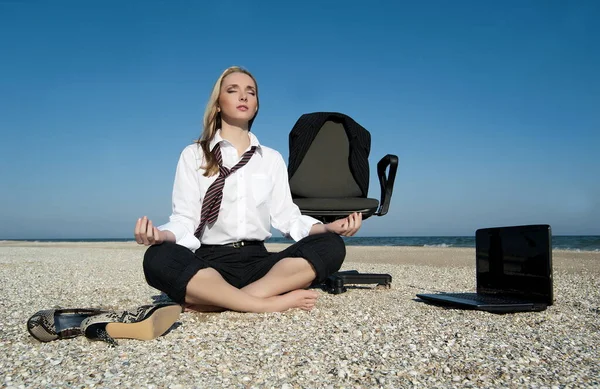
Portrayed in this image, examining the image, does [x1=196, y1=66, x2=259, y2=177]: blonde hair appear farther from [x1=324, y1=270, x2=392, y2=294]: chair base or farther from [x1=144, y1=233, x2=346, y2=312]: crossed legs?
[x1=324, y1=270, x2=392, y2=294]: chair base

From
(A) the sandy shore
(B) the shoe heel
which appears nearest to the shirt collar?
(A) the sandy shore

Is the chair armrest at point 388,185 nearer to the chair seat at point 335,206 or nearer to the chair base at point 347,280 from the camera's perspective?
the chair seat at point 335,206

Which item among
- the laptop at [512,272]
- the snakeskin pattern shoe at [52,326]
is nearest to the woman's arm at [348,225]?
the laptop at [512,272]

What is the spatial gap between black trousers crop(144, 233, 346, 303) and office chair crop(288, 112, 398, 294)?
1133 mm

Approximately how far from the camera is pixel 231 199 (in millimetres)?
3488

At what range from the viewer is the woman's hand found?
2.74m

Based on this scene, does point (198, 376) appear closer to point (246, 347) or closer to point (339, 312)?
point (246, 347)

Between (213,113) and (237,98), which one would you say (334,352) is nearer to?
(237,98)

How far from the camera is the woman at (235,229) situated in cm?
300

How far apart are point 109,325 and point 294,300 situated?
4.12 feet

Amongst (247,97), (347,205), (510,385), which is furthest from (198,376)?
(347,205)

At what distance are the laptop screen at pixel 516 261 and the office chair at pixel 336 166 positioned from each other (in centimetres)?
108

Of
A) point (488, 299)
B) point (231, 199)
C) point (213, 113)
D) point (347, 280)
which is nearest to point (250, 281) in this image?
point (231, 199)

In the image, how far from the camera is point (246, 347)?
7.39ft
